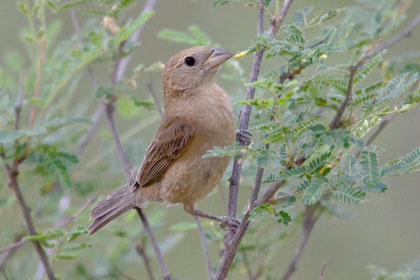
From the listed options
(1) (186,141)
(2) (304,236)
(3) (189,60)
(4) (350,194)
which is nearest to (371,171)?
(4) (350,194)

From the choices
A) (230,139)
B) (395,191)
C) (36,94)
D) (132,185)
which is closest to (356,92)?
(230,139)

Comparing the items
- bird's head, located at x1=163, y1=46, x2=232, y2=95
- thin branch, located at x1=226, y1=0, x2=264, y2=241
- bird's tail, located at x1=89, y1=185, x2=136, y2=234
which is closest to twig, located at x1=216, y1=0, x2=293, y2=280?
thin branch, located at x1=226, y1=0, x2=264, y2=241

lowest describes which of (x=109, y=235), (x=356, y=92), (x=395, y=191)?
(x=395, y=191)

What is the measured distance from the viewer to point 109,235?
5.16 m

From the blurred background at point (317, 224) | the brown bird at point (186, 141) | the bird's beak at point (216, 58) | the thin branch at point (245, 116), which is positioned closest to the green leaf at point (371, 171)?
the thin branch at point (245, 116)

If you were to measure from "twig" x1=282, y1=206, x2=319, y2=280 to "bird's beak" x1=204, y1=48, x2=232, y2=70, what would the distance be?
1.01m

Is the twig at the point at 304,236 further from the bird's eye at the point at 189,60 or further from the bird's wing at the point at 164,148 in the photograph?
the bird's eye at the point at 189,60

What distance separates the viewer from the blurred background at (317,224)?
5.02 metres

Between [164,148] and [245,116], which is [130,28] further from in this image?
[245,116]

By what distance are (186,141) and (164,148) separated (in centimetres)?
19

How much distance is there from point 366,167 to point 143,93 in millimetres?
4873

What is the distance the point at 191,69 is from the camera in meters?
4.17

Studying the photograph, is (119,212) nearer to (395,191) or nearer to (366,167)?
(366,167)

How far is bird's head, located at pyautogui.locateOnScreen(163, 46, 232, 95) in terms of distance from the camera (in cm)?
410
